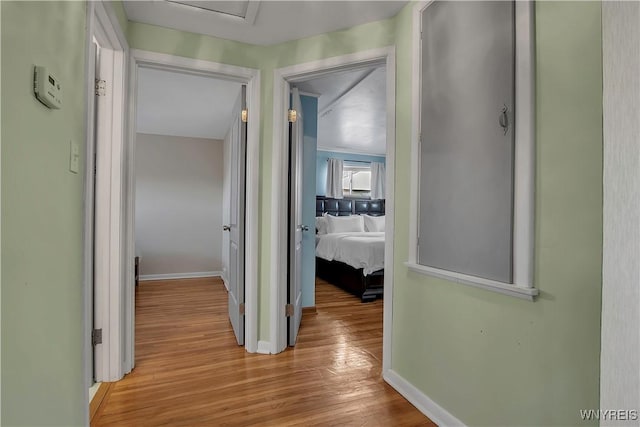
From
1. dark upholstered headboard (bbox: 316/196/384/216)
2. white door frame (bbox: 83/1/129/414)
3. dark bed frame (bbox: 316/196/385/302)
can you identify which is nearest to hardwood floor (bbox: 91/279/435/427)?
white door frame (bbox: 83/1/129/414)

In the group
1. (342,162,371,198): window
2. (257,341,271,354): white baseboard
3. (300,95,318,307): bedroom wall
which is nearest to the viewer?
(257,341,271,354): white baseboard

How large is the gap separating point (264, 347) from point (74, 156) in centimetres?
178

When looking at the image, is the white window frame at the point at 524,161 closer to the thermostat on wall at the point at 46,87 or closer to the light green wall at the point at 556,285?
the light green wall at the point at 556,285

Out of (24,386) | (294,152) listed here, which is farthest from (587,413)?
(294,152)

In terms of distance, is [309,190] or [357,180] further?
[357,180]

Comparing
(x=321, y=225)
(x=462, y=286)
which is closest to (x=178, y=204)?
(x=321, y=225)

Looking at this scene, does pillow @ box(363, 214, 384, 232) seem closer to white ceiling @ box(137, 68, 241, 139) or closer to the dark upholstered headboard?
the dark upholstered headboard

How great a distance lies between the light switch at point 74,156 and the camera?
1.19 m

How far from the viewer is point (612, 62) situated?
2.19 feet

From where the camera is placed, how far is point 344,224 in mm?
5406

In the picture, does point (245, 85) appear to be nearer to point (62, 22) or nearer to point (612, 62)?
point (62, 22)

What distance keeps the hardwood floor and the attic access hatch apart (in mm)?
2278

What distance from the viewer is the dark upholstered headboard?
19.9 ft

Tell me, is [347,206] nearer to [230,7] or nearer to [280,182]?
[280,182]
